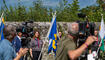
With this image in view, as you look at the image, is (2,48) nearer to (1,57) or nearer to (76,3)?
(1,57)

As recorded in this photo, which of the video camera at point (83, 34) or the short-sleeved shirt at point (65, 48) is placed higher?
the video camera at point (83, 34)

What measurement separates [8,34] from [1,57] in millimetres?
447

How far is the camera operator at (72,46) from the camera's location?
109 inches

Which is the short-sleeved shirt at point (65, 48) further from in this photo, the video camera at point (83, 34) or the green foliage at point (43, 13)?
the green foliage at point (43, 13)

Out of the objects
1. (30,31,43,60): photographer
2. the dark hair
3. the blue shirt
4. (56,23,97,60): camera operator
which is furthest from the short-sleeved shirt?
(30,31,43,60): photographer

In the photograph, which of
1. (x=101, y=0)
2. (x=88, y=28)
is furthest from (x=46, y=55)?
(x=88, y=28)

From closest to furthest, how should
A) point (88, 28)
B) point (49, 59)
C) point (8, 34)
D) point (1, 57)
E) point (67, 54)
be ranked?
point (67, 54) → point (88, 28) → point (1, 57) → point (8, 34) → point (49, 59)

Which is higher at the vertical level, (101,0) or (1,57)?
(101,0)

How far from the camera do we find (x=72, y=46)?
2.94 metres

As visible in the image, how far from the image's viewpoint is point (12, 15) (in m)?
10.3

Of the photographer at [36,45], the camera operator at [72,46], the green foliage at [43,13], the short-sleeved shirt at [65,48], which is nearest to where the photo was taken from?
the camera operator at [72,46]

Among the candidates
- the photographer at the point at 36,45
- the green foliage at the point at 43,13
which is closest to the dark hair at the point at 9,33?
the photographer at the point at 36,45

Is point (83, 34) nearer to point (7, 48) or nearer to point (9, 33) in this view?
point (7, 48)

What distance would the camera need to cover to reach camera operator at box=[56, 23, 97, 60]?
2.78 meters
